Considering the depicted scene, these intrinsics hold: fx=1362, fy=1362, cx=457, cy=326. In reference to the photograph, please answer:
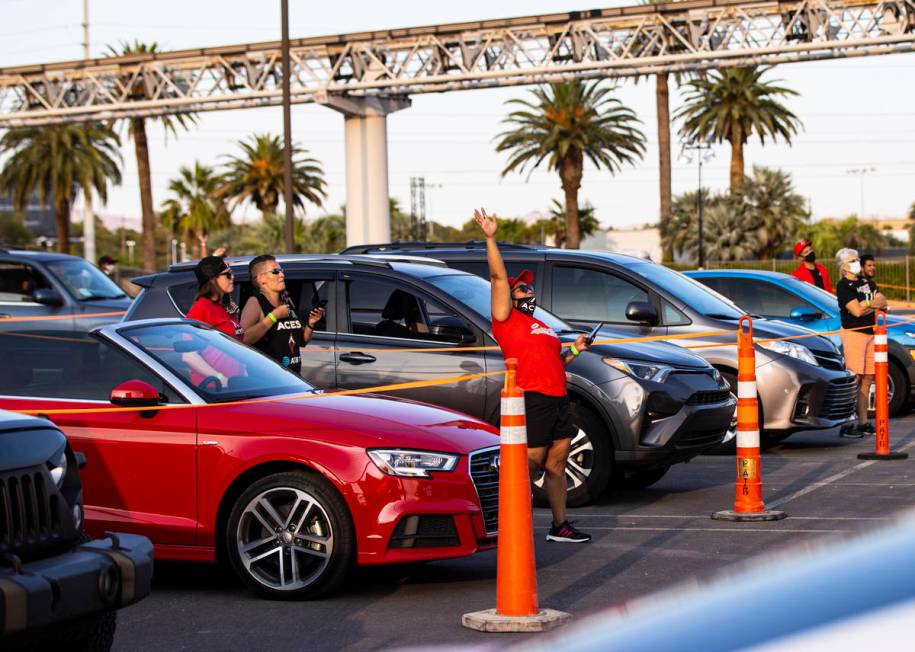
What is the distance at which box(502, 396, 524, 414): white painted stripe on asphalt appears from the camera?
5859mm

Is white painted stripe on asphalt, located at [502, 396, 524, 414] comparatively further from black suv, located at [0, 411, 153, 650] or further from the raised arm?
the raised arm

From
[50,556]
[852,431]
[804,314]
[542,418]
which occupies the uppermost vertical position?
[804,314]

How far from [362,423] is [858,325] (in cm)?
→ 820

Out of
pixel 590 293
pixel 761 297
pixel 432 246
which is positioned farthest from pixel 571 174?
pixel 590 293

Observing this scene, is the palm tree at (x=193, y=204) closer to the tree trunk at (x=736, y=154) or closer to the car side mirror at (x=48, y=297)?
the tree trunk at (x=736, y=154)

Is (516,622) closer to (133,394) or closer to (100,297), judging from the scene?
(133,394)

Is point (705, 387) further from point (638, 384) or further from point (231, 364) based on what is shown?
point (231, 364)

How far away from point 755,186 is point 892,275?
20.5 metres

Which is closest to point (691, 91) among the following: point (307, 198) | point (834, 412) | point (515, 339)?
point (307, 198)

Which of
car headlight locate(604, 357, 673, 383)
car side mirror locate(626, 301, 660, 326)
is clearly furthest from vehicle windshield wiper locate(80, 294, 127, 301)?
car headlight locate(604, 357, 673, 383)

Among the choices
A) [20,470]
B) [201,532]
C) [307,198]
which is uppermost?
[307,198]

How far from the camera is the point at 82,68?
46.7 meters

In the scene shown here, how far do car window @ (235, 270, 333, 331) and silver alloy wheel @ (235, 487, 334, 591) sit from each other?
11.9ft

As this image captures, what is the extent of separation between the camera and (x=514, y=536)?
5879 mm
